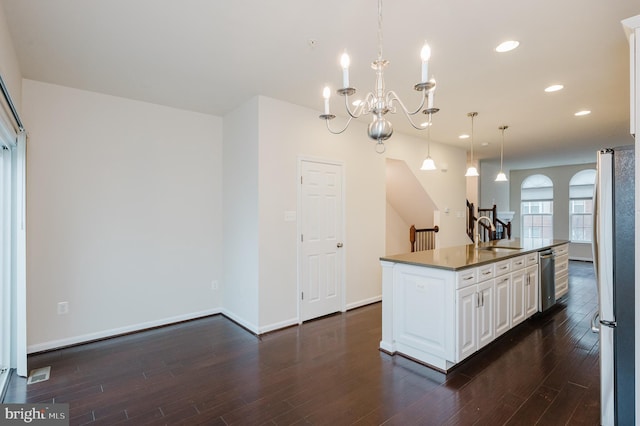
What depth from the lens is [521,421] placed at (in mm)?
2131

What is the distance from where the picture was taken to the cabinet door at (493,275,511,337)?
3211mm

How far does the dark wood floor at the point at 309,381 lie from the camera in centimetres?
222

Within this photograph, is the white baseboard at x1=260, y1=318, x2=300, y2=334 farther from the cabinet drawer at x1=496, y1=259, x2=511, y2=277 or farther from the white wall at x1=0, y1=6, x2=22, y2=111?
the white wall at x1=0, y1=6, x2=22, y2=111

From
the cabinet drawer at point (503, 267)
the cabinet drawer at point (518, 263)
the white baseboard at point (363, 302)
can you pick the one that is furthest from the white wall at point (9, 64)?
the cabinet drawer at point (518, 263)

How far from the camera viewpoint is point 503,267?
10.9 feet

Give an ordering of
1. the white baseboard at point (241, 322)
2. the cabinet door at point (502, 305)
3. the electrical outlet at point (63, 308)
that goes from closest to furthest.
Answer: the cabinet door at point (502, 305) < the electrical outlet at point (63, 308) < the white baseboard at point (241, 322)

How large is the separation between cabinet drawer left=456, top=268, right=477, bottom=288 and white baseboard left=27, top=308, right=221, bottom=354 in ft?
10.4

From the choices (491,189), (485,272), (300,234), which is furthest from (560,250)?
(491,189)

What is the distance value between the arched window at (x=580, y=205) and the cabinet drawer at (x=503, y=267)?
7.45 meters

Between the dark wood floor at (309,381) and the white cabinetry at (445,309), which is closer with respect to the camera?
the dark wood floor at (309,381)

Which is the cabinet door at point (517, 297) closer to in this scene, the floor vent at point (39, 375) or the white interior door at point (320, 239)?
the white interior door at point (320, 239)

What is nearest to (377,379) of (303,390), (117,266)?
(303,390)

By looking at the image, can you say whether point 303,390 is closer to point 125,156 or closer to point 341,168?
point 341,168

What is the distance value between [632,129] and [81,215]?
4.47m
